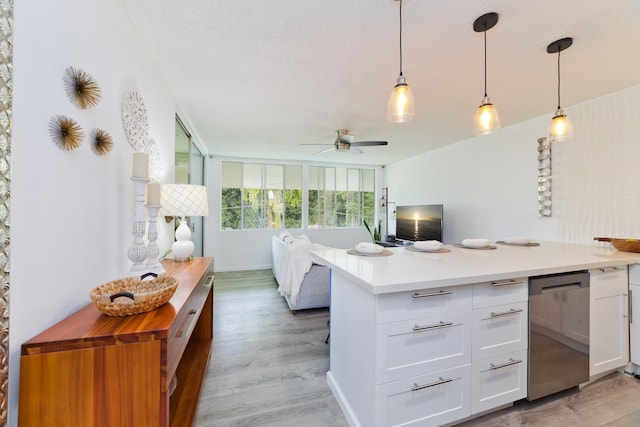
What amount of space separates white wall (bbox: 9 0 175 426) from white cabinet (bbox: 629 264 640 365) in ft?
11.0

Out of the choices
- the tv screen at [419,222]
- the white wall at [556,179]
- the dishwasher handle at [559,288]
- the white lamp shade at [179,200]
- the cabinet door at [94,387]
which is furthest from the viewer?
the tv screen at [419,222]

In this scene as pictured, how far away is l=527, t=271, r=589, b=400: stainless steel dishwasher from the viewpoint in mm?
1497

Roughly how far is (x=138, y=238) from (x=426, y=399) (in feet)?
5.66

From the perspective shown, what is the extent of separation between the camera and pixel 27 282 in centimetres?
81

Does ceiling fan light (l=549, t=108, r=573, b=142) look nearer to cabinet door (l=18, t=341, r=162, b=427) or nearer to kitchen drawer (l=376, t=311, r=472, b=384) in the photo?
kitchen drawer (l=376, t=311, r=472, b=384)

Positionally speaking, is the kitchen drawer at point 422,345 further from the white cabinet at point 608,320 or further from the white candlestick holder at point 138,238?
the white candlestick holder at point 138,238

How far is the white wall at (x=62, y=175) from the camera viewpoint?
78cm

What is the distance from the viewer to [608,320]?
1.74m

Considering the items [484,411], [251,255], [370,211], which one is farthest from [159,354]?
[370,211]

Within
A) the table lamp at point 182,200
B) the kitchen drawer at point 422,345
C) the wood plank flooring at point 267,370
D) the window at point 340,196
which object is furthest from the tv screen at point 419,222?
the table lamp at point 182,200

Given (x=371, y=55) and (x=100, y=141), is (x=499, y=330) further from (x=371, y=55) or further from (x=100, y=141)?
(x=100, y=141)

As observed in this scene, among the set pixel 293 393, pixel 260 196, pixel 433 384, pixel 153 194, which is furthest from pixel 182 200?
pixel 260 196

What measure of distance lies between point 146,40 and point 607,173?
408 centimetres

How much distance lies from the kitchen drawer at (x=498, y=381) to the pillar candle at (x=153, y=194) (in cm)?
199
